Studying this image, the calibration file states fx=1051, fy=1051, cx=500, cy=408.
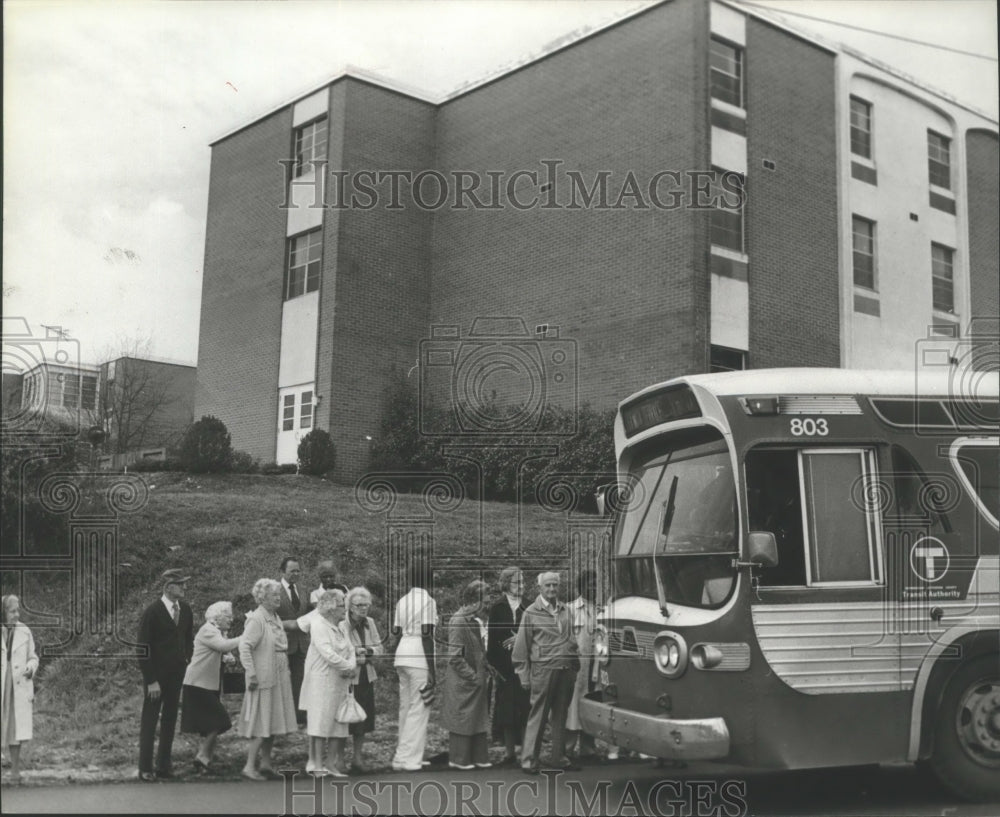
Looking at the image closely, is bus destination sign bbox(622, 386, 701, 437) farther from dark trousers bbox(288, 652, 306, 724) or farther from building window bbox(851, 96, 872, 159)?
building window bbox(851, 96, 872, 159)

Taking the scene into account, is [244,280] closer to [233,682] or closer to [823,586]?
[233,682]

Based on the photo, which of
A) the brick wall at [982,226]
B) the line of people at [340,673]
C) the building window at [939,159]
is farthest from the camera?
the brick wall at [982,226]

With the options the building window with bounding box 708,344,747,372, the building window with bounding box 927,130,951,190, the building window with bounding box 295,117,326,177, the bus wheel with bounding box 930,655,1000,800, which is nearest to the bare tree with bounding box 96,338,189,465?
the building window with bounding box 295,117,326,177

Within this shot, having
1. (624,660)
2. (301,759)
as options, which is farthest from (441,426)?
(624,660)

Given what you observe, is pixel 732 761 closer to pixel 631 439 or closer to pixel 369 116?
pixel 631 439

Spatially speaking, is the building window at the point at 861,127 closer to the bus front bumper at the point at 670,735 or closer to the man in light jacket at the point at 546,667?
the man in light jacket at the point at 546,667

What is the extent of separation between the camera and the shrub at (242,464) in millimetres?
20656

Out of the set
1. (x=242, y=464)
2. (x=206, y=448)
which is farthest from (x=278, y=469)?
(x=206, y=448)

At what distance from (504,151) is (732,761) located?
671 inches

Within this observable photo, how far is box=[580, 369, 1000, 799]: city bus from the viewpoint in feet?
24.7

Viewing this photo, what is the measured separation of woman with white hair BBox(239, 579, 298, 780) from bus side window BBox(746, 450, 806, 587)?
4.22 metres

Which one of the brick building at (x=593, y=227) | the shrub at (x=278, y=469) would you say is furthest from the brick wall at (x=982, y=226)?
the shrub at (x=278, y=469)

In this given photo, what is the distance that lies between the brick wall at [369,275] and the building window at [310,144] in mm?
535

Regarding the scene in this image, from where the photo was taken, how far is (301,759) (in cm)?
1003
